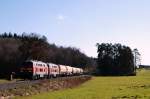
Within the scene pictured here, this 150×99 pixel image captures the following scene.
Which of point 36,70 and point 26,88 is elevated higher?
point 36,70

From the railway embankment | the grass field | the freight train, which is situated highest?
the freight train

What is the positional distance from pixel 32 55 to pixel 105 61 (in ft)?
250

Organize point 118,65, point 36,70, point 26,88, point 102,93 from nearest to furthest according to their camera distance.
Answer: point 26,88
point 102,93
point 36,70
point 118,65

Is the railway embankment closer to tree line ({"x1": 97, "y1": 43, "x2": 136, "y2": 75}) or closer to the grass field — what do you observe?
the grass field

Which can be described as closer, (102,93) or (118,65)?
(102,93)

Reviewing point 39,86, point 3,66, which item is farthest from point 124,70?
point 39,86

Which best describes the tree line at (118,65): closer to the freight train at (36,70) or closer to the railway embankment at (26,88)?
the freight train at (36,70)

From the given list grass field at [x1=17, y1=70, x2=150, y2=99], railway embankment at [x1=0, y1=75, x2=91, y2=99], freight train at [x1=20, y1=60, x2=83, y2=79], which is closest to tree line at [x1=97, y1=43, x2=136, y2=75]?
freight train at [x1=20, y1=60, x2=83, y2=79]

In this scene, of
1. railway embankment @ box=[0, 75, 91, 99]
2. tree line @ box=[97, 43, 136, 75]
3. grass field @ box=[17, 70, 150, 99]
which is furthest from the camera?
tree line @ box=[97, 43, 136, 75]

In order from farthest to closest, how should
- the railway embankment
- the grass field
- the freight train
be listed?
the freight train → the grass field → the railway embankment

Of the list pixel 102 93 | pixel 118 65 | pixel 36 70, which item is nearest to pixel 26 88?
pixel 102 93

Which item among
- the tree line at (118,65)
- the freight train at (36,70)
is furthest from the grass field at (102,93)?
the tree line at (118,65)

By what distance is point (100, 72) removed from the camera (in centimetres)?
19112

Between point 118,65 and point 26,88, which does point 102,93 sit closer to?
point 26,88
